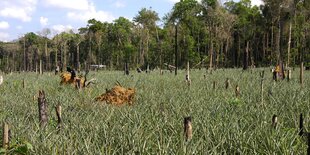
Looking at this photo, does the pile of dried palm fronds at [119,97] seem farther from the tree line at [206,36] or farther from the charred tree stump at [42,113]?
the tree line at [206,36]

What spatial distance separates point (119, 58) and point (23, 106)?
54180 millimetres

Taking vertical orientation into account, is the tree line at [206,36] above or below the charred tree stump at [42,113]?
above

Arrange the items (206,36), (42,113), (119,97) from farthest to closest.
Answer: (206,36)
(119,97)
(42,113)

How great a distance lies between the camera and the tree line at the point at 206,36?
38375 millimetres

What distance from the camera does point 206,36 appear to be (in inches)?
1916

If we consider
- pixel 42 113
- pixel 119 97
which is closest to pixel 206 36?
pixel 119 97

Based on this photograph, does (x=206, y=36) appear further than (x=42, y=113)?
Yes

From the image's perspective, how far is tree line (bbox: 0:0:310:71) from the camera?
38375mm

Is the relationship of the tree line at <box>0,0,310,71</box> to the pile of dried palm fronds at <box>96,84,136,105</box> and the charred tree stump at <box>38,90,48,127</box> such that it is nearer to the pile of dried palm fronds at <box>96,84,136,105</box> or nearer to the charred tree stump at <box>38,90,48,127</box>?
the pile of dried palm fronds at <box>96,84,136,105</box>

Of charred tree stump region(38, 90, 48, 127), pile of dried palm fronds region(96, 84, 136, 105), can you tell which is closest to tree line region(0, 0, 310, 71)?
pile of dried palm fronds region(96, 84, 136, 105)

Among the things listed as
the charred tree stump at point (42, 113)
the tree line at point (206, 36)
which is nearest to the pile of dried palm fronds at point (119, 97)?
the charred tree stump at point (42, 113)

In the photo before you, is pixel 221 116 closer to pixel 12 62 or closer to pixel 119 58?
pixel 119 58

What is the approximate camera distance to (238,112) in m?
5.61

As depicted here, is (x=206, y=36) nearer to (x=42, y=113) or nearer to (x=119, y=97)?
(x=119, y=97)
